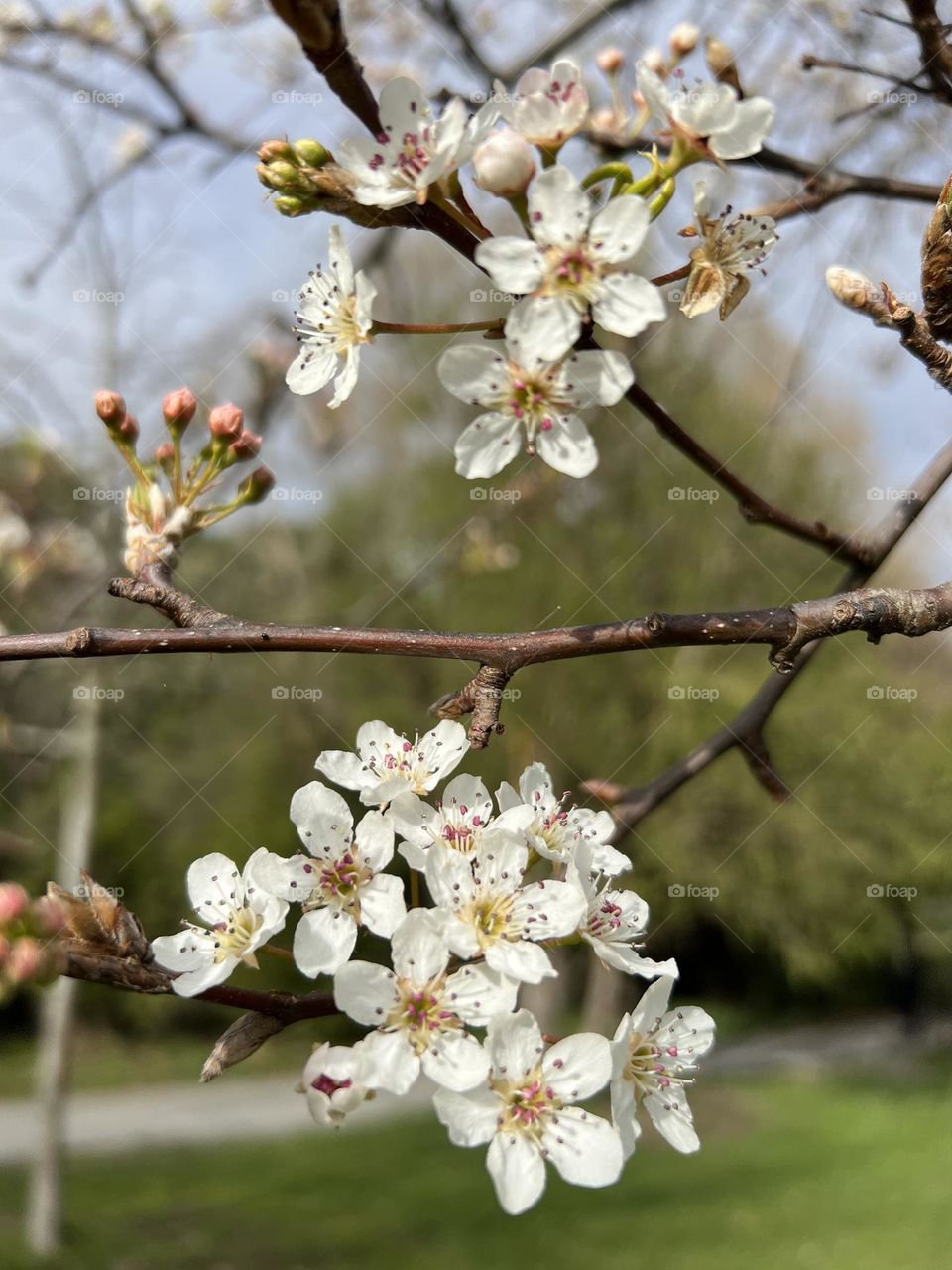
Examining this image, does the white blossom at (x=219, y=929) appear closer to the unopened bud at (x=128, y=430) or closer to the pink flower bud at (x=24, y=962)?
the pink flower bud at (x=24, y=962)

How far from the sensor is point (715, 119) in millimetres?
968

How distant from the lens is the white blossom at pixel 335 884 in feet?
3.07

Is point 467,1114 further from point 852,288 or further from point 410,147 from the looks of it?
point 852,288

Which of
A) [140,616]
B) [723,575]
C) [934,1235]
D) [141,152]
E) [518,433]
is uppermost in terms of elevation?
[518,433]

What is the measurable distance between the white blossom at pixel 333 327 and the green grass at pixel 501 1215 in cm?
662

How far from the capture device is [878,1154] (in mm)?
8789

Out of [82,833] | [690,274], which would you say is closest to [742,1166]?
[82,833]

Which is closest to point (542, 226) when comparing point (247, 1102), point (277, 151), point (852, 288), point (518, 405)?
point (518, 405)

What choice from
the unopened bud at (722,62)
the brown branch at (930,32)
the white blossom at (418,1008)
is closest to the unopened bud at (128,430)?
the white blossom at (418,1008)

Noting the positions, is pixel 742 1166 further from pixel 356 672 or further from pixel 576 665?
pixel 356 672

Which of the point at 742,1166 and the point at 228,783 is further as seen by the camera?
the point at 228,783

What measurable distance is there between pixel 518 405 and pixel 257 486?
24.6 inches

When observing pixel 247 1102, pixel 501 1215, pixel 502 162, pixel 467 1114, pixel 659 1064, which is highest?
pixel 502 162

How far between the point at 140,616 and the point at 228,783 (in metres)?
8.17
